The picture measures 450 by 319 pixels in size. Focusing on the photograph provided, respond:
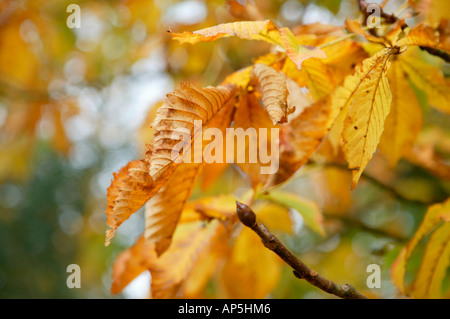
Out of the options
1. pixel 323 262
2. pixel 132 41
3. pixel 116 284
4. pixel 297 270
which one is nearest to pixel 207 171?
pixel 116 284

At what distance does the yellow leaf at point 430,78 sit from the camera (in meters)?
0.55

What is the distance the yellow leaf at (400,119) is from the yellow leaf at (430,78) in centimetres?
2

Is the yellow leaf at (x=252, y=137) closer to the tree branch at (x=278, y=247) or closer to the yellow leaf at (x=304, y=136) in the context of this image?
the yellow leaf at (x=304, y=136)

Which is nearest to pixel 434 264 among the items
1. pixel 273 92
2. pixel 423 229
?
pixel 423 229

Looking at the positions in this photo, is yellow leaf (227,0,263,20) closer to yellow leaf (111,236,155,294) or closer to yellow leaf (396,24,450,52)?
yellow leaf (396,24,450,52)

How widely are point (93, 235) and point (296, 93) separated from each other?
6.78 ft

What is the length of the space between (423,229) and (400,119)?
171 mm

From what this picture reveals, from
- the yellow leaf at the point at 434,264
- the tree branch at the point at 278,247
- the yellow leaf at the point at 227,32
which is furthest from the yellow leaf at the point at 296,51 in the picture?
the yellow leaf at the point at 434,264

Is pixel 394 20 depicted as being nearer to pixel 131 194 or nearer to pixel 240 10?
pixel 240 10

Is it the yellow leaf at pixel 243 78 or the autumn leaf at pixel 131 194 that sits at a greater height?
the yellow leaf at pixel 243 78

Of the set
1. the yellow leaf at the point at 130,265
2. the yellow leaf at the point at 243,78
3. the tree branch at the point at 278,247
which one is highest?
the yellow leaf at the point at 243,78

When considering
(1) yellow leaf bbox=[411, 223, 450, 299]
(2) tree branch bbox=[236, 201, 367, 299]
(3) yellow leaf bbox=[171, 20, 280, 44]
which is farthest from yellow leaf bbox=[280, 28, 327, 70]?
(1) yellow leaf bbox=[411, 223, 450, 299]

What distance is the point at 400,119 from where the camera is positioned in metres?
0.61
